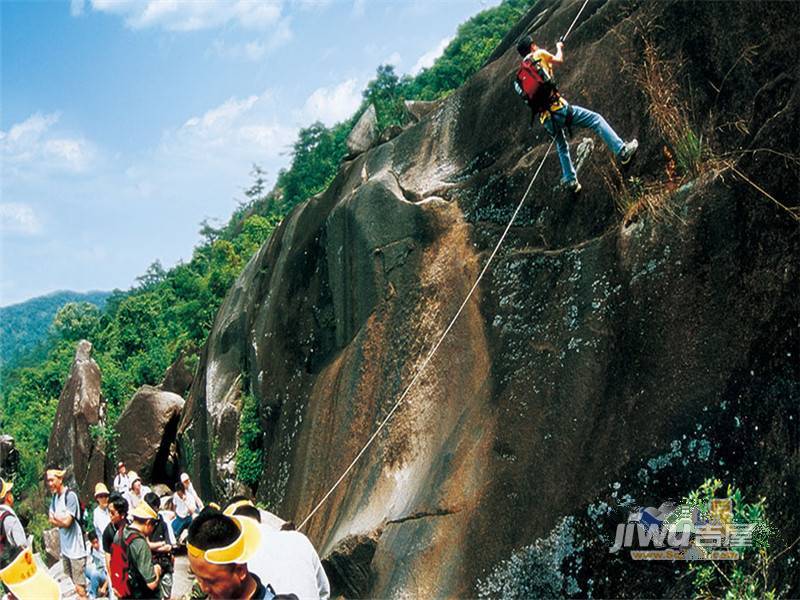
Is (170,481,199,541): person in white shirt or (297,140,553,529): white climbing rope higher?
(297,140,553,529): white climbing rope

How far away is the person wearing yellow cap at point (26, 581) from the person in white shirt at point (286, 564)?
1.00m

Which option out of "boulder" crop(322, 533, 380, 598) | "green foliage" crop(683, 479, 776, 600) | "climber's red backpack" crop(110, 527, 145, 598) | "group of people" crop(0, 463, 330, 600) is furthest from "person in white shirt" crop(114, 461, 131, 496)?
"green foliage" crop(683, 479, 776, 600)

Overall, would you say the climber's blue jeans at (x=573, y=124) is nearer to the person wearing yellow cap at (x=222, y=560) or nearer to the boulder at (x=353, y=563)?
the boulder at (x=353, y=563)

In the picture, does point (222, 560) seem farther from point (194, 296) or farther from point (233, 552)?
point (194, 296)

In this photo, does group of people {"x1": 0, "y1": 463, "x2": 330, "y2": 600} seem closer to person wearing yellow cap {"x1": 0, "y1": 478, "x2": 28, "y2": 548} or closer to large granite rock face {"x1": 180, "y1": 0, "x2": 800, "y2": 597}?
person wearing yellow cap {"x1": 0, "y1": 478, "x2": 28, "y2": 548}

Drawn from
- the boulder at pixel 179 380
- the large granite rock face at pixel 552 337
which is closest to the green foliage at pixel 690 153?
the large granite rock face at pixel 552 337

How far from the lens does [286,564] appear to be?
156 inches

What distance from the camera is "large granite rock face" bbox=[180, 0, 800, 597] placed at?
5.72 m

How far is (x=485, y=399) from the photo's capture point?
7281 millimetres

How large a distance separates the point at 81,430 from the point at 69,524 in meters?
14.8

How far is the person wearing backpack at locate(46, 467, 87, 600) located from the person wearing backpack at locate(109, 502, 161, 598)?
2392 mm

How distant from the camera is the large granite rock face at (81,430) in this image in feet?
69.8

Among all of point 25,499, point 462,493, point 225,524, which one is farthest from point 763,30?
point 25,499

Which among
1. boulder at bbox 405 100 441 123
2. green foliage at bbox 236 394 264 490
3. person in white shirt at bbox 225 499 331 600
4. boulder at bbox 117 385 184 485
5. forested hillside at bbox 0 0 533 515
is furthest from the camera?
forested hillside at bbox 0 0 533 515
